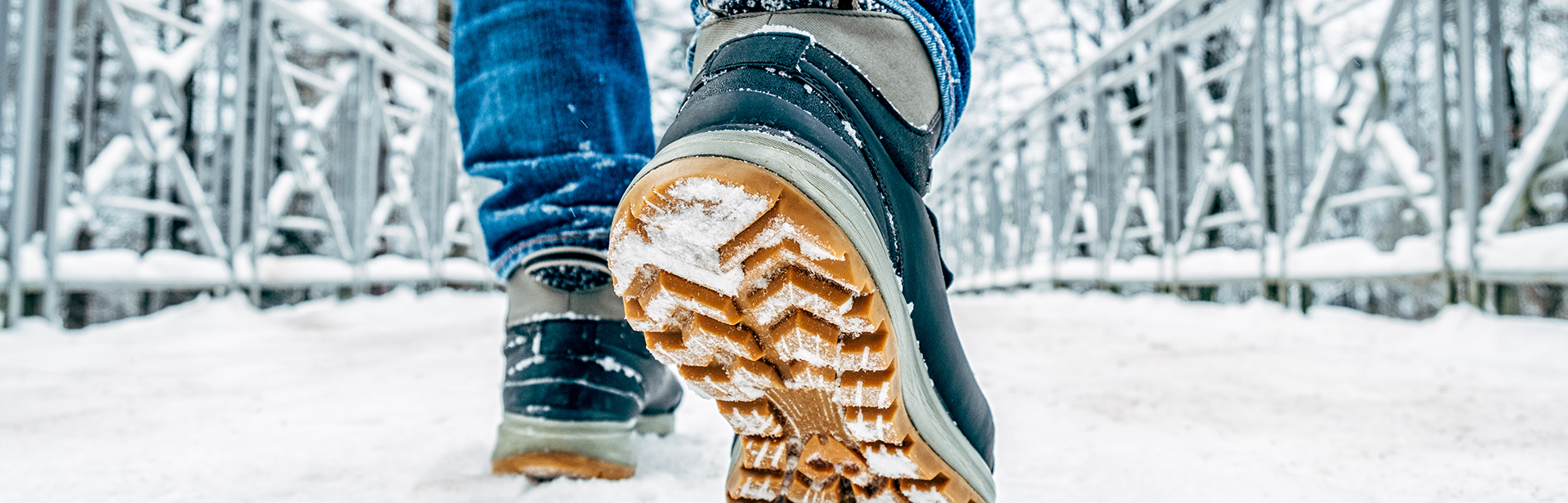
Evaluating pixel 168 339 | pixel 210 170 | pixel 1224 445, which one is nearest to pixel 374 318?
pixel 168 339

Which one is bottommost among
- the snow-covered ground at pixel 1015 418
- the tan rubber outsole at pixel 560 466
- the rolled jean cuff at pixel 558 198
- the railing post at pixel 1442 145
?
the snow-covered ground at pixel 1015 418

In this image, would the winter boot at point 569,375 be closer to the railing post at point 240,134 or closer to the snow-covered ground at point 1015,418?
the snow-covered ground at point 1015,418

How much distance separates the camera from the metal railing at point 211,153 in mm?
2084

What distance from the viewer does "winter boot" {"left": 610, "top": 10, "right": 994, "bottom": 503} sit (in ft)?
1.35

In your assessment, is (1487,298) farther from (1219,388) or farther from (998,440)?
(998,440)

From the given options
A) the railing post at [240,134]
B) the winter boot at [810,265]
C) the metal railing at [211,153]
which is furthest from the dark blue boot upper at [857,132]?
the railing post at [240,134]

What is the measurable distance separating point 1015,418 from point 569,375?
57 cm

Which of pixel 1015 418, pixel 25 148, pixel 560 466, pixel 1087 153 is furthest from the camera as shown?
pixel 1087 153

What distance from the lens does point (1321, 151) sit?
10.2 ft

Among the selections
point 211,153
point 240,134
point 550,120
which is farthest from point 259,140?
point 550,120

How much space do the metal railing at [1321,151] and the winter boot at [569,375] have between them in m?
1.83

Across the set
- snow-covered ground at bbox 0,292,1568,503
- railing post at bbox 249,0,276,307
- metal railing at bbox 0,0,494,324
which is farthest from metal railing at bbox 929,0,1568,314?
railing post at bbox 249,0,276,307

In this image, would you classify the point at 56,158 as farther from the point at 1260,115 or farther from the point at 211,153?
the point at 1260,115

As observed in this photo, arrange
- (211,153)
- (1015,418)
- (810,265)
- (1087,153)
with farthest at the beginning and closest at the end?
1. (1087,153)
2. (211,153)
3. (1015,418)
4. (810,265)
